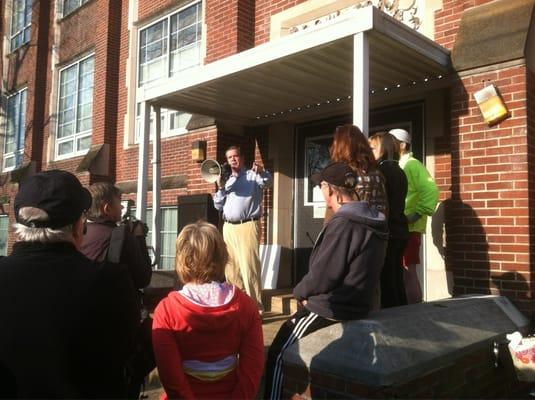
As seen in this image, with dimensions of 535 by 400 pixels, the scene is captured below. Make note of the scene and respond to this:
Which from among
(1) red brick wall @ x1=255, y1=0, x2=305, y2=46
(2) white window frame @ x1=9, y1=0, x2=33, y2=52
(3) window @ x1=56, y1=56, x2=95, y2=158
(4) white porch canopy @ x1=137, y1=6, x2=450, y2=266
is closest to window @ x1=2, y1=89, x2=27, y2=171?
(2) white window frame @ x1=9, y1=0, x2=33, y2=52

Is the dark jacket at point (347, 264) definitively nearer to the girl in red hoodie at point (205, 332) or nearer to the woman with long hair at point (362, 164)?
the woman with long hair at point (362, 164)

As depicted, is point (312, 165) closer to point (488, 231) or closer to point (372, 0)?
point (372, 0)

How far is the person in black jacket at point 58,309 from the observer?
5.35ft

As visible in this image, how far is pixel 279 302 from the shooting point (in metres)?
6.40

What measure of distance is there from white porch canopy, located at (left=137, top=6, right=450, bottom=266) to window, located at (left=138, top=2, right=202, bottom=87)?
289cm

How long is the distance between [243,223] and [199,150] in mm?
2485

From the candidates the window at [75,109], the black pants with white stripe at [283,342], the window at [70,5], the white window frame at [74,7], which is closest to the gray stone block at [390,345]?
the black pants with white stripe at [283,342]

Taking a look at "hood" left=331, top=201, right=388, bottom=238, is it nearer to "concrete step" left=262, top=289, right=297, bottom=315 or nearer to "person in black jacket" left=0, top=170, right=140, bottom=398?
"person in black jacket" left=0, top=170, right=140, bottom=398

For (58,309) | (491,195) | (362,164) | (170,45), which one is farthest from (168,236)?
(58,309)

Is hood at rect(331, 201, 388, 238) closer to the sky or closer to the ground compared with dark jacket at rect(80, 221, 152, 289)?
closer to the sky

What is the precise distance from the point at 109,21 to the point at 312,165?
7169mm

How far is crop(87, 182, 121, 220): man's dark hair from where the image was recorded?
3301 millimetres

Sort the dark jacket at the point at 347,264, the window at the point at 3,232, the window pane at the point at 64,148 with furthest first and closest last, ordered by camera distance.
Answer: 1. the window at the point at 3,232
2. the window pane at the point at 64,148
3. the dark jacket at the point at 347,264

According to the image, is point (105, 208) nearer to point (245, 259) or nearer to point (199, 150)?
point (245, 259)
